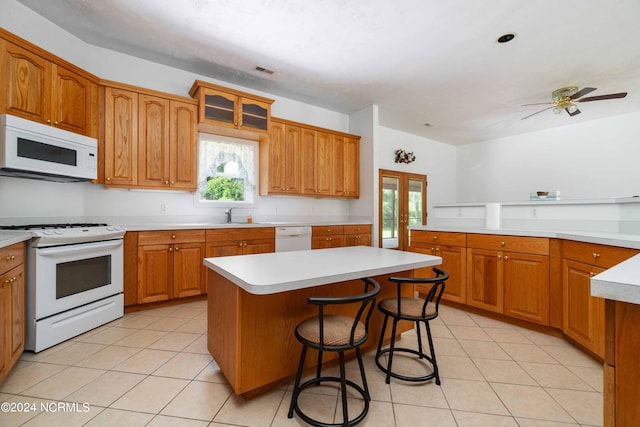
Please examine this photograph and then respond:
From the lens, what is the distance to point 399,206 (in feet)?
19.8

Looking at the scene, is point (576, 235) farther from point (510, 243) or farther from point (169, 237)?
point (169, 237)

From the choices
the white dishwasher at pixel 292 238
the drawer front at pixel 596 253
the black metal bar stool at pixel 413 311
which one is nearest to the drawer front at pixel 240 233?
the white dishwasher at pixel 292 238

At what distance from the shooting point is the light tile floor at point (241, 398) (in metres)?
1.46

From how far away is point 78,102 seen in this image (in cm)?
267

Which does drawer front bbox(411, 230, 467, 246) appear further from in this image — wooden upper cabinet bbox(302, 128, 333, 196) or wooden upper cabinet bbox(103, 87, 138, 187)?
wooden upper cabinet bbox(103, 87, 138, 187)

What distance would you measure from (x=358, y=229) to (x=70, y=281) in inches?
137

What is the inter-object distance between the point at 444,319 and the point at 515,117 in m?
4.36

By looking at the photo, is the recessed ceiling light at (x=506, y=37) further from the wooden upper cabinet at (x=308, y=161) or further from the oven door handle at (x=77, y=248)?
the oven door handle at (x=77, y=248)

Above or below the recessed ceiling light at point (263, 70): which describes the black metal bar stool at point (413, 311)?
below

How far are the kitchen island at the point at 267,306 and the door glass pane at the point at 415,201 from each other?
4573 millimetres

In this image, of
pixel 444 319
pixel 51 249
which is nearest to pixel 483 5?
pixel 444 319

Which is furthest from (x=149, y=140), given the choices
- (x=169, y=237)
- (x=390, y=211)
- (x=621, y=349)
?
(x=390, y=211)

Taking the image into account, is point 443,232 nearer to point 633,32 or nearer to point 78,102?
point 633,32

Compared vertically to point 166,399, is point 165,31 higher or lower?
higher
